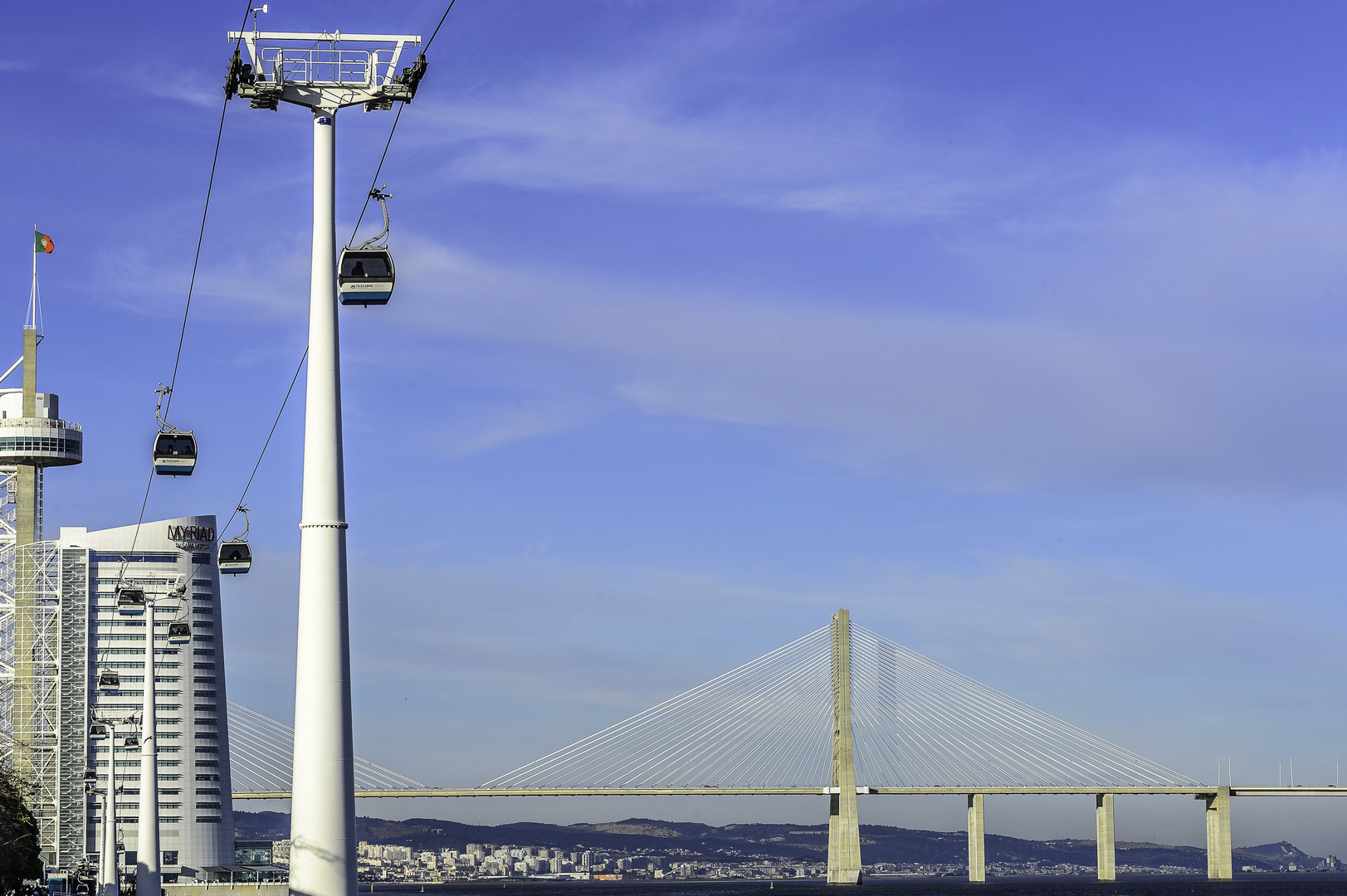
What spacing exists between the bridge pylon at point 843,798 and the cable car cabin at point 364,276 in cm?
15562

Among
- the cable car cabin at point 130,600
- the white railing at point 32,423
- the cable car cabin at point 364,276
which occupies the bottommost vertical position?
the cable car cabin at point 130,600

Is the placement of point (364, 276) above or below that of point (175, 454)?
above

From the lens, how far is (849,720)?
17600cm

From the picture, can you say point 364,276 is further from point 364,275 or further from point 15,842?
point 15,842

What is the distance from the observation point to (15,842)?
Answer: 218 feet

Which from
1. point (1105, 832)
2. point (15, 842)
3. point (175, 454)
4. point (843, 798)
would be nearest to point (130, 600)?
point (15, 842)

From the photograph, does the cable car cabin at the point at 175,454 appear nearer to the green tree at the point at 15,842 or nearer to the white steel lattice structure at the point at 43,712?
the green tree at the point at 15,842

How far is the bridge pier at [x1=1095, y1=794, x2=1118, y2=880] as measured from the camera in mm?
192375

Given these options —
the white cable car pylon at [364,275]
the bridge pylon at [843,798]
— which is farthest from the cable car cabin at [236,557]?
the bridge pylon at [843,798]

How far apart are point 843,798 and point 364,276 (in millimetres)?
156094

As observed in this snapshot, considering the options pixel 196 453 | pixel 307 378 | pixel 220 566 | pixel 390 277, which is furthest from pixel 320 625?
pixel 220 566

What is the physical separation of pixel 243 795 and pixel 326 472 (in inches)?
6701

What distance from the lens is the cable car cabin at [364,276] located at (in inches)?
740

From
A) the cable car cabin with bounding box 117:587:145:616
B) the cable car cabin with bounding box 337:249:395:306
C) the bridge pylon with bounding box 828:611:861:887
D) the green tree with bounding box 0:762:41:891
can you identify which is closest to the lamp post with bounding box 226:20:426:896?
the cable car cabin with bounding box 337:249:395:306
